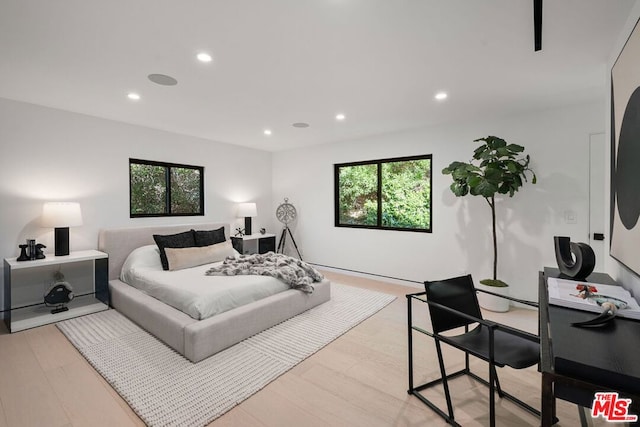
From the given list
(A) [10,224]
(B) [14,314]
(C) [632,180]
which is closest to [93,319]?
(B) [14,314]

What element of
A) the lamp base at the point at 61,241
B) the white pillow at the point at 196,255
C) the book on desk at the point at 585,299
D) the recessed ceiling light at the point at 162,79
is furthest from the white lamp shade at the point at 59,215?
the book on desk at the point at 585,299

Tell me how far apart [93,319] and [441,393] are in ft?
11.9

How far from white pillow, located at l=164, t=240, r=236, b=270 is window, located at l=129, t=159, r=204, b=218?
103 centimetres

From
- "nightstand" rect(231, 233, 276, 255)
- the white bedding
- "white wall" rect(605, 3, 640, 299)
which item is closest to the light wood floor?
the white bedding

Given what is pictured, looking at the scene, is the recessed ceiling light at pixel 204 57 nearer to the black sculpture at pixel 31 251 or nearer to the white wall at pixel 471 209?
the black sculpture at pixel 31 251

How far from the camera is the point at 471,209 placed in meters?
4.04

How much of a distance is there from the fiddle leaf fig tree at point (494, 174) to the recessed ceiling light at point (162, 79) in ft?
10.7

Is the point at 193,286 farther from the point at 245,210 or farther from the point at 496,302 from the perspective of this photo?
the point at 496,302

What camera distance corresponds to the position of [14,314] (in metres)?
3.24

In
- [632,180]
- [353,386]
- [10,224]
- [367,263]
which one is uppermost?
[632,180]

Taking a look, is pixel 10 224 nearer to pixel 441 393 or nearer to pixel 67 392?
pixel 67 392

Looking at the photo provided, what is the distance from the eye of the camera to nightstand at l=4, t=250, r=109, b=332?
10.1 ft

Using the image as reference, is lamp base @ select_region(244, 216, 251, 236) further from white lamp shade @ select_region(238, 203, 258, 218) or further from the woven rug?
the woven rug

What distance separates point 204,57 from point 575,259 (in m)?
3.00
